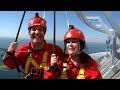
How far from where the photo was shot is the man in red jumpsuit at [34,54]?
1827mm

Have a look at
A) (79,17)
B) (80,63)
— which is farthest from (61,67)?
(79,17)

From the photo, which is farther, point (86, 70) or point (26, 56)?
point (26, 56)

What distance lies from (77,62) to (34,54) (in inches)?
15.6

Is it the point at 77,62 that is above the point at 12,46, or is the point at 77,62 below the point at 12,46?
below

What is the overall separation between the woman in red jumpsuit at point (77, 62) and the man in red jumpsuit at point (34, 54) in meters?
0.14

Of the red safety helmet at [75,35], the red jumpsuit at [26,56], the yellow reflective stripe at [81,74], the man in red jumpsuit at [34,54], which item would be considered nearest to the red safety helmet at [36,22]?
the man in red jumpsuit at [34,54]

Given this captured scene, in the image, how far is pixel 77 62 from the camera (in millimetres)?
1706

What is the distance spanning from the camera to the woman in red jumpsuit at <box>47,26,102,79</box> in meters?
1.58

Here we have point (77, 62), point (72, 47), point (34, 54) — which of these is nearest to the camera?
point (72, 47)

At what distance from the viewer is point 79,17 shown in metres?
3.43

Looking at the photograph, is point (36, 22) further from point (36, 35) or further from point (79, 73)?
point (79, 73)

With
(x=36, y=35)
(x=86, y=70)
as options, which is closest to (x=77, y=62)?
(x=86, y=70)
